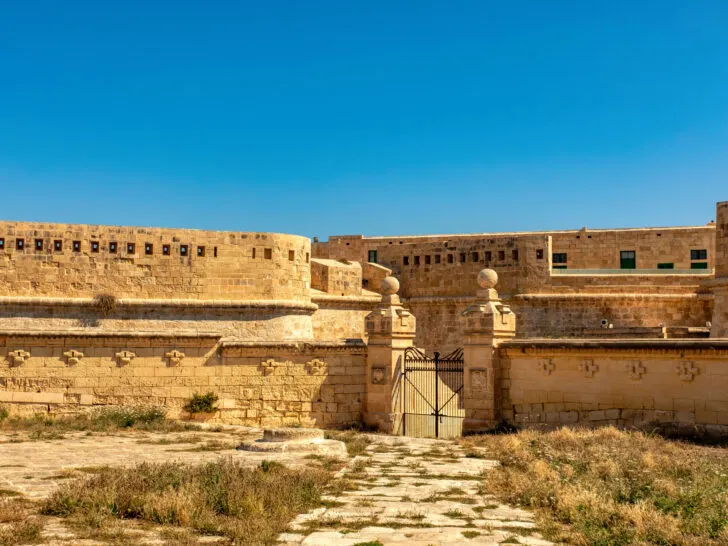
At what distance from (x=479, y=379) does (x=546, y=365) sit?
1186 mm

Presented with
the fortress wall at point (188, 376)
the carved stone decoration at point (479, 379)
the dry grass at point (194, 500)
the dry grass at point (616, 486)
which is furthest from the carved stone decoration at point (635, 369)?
the dry grass at point (194, 500)

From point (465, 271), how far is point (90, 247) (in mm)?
12397

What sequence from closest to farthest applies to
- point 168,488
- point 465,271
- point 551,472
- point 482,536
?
1. point 482,536
2. point 168,488
3. point 551,472
4. point 465,271

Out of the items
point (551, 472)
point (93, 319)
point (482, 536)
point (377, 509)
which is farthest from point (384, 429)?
point (93, 319)

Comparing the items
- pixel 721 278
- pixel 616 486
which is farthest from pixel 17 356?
pixel 721 278

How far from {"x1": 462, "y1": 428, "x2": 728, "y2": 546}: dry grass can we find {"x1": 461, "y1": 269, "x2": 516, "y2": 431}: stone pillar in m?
2.15

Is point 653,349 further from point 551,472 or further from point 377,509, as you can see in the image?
point 377,509

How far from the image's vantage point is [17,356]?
43.9 feet

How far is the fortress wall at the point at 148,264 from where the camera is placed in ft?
75.0

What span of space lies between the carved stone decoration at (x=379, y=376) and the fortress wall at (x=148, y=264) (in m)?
11.2

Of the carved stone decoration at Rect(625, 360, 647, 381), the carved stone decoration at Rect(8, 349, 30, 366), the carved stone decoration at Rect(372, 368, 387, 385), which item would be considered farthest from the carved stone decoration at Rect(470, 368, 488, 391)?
the carved stone decoration at Rect(8, 349, 30, 366)

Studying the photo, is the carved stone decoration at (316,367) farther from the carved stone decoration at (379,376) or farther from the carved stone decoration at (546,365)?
the carved stone decoration at (546,365)

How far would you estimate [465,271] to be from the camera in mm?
26656

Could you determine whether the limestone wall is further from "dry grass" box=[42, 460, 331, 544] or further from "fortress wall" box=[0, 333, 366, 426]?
"dry grass" box=[42, 460, 331, 544]
